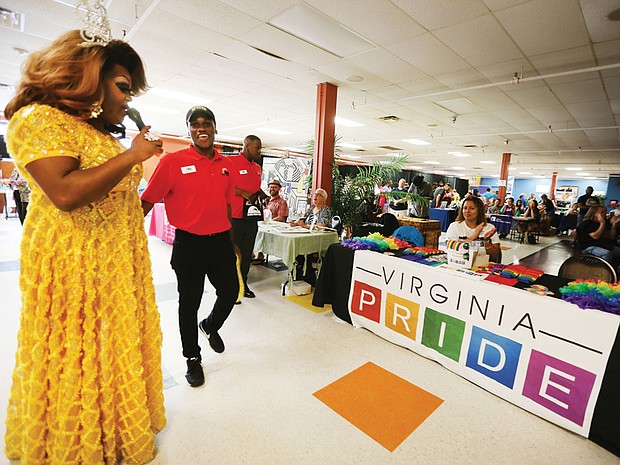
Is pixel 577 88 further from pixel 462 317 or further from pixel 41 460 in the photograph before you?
pixel 41 460

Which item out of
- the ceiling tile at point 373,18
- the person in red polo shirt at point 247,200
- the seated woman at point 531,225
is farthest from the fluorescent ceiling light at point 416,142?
the person in red polo shirt at point 247,200

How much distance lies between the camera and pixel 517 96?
551 cm

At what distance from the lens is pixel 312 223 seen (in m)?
4.05

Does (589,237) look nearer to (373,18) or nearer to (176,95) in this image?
(373,18)

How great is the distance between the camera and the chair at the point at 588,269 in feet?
7.34

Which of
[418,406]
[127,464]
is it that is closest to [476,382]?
[418,406]

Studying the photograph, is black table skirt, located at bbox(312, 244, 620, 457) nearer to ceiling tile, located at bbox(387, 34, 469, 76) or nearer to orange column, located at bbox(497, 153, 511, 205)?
ceiling tile, located at bbox(387, 34, 469, 76)

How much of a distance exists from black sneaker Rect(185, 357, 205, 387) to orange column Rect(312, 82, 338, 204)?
3.79 m

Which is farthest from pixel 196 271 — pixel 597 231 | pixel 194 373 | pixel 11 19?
pixel 597 231

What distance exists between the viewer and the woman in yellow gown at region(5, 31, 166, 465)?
97cm

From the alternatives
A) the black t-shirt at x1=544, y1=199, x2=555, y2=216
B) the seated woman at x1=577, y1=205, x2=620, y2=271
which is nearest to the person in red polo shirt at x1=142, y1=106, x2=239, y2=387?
the seated woman at x1=577, y1=205, x2=620, y2=271

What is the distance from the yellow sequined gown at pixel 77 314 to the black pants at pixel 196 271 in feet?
1.83

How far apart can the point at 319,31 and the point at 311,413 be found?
373cm

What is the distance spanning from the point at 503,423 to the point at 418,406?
17.4 inches
